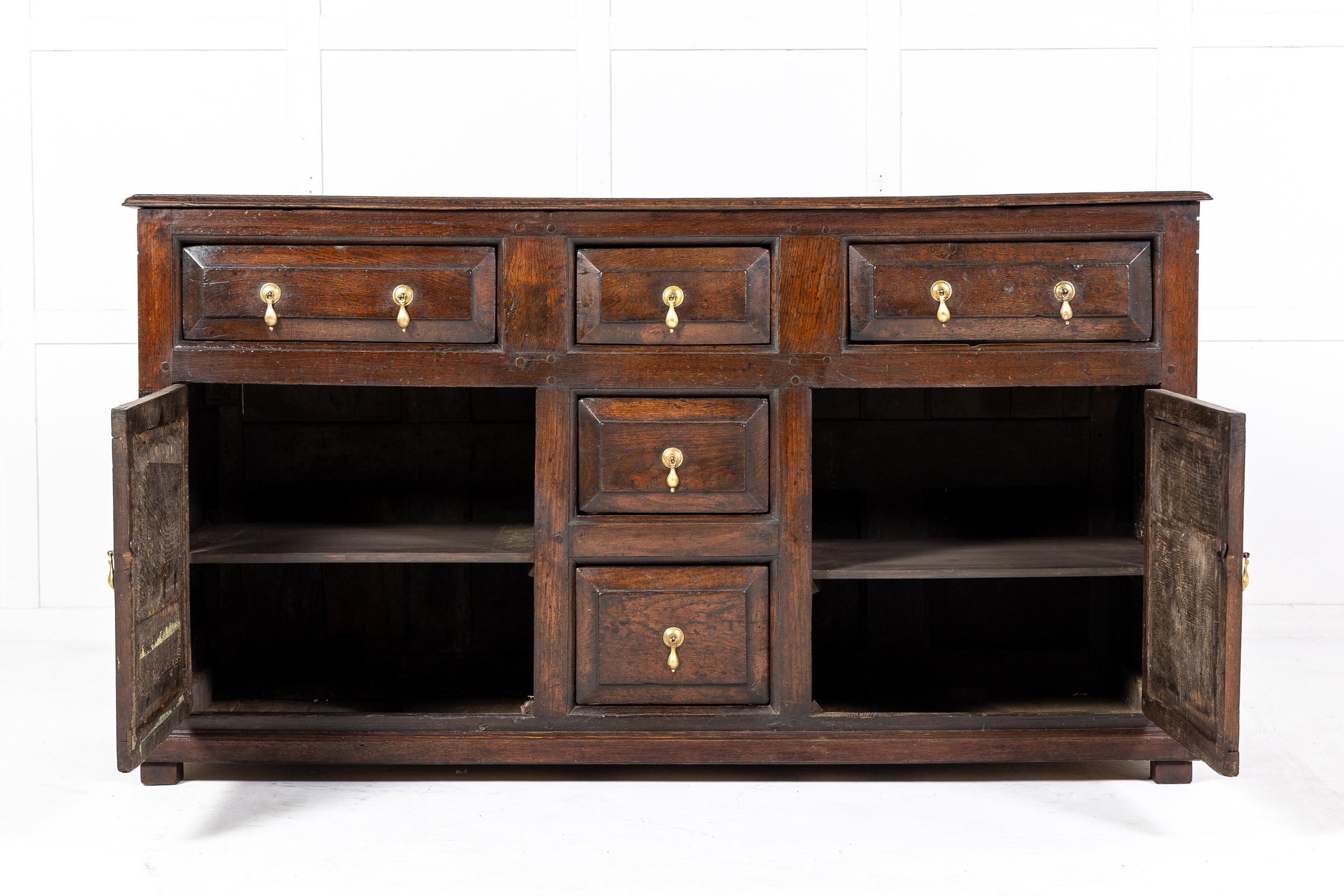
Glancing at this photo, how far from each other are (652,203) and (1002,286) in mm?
677

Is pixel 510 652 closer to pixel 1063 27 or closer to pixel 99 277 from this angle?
pixel 99 277

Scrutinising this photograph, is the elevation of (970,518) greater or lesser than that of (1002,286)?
lesser

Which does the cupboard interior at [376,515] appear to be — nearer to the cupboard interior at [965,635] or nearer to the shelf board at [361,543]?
the shelf board at [361,543]

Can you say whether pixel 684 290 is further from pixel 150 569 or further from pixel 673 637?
pixel 150 569

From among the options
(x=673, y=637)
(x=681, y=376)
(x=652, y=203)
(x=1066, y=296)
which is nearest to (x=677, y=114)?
(x=652, y=203)

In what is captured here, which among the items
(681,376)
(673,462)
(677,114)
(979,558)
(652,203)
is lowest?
(979,558)

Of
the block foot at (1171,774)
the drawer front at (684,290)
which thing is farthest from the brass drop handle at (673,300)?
the block foot at (1171,774)

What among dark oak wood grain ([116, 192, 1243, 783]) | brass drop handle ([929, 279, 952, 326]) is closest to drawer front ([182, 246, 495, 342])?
dark oak wood grain ([116, 192, 1243, 783])

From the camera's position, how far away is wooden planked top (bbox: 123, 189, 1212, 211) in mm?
2520

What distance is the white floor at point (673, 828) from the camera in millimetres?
2213

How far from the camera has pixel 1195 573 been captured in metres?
2.39

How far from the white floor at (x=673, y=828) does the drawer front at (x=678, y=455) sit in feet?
1.85

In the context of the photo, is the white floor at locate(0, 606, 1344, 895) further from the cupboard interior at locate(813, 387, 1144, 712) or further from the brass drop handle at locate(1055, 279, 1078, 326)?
the brass drop handle at locate(1055, 279, 1078, 326)

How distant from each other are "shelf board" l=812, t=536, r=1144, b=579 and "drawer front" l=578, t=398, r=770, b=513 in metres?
0.24
